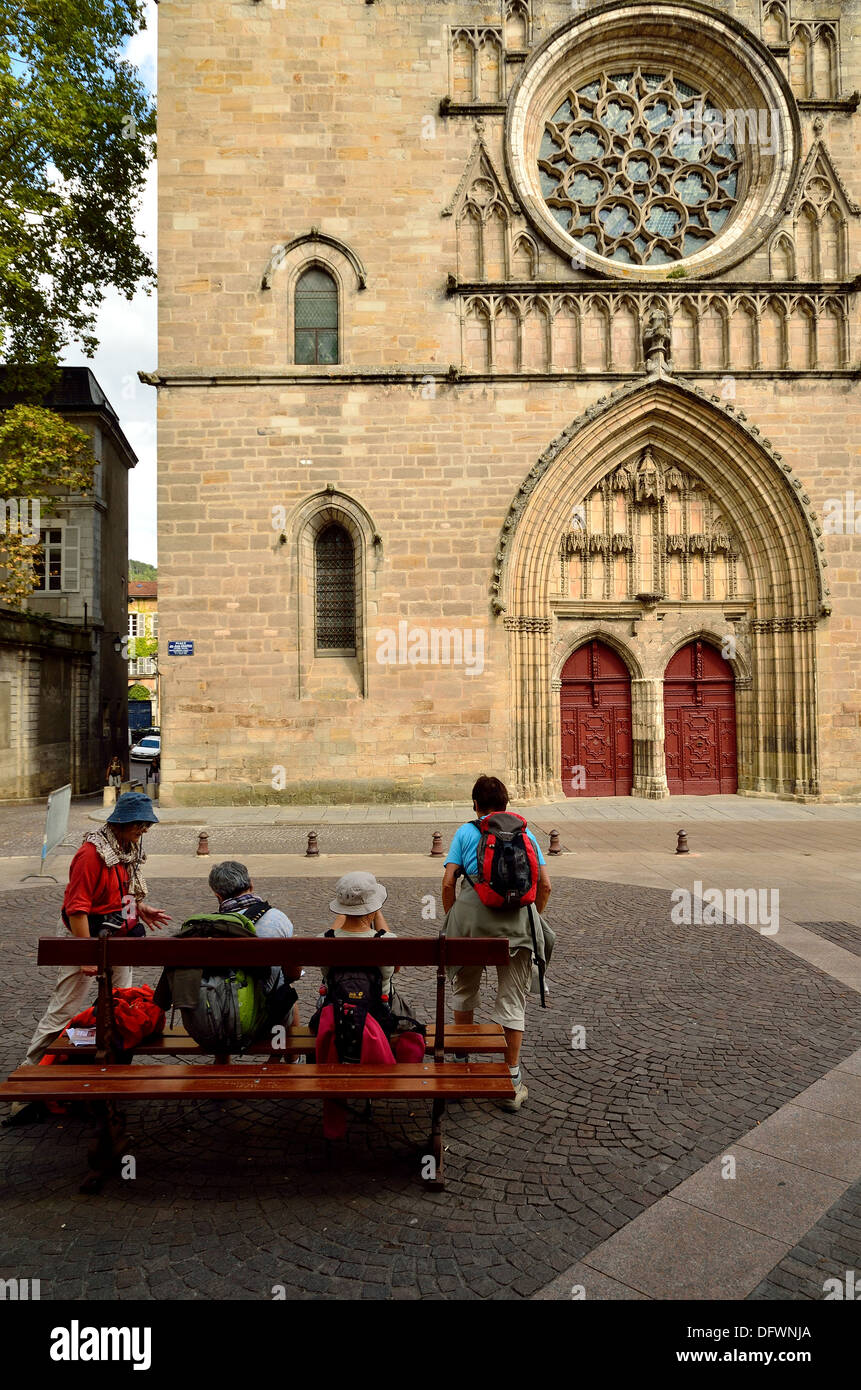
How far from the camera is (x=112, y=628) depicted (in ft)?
88.9

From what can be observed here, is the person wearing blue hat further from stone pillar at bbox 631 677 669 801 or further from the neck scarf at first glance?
stone pillar at bbox 631 677 669 801

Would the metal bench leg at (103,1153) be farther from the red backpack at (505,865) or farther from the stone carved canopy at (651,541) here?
the stone carved canopy at (651,541)

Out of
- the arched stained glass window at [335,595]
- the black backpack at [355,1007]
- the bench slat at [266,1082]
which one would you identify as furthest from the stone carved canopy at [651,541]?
the bench slat at [266,1082]

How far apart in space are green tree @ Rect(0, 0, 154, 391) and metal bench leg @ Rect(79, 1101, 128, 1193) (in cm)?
1759

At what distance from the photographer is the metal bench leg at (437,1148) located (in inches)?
135

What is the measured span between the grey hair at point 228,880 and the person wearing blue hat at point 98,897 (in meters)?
0.47

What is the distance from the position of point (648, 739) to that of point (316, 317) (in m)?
11.4

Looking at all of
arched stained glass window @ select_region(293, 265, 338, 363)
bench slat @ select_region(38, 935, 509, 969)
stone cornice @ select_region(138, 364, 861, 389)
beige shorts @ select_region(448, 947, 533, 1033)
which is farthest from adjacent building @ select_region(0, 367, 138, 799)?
beige shorts @ select_region(448, 947, 533, 1033)

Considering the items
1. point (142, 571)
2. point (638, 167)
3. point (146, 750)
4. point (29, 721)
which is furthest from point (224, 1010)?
point (142, 571)

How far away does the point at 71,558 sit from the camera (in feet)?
81.6

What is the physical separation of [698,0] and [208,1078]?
22.3 metres

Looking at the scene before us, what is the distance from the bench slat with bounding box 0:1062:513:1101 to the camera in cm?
334
